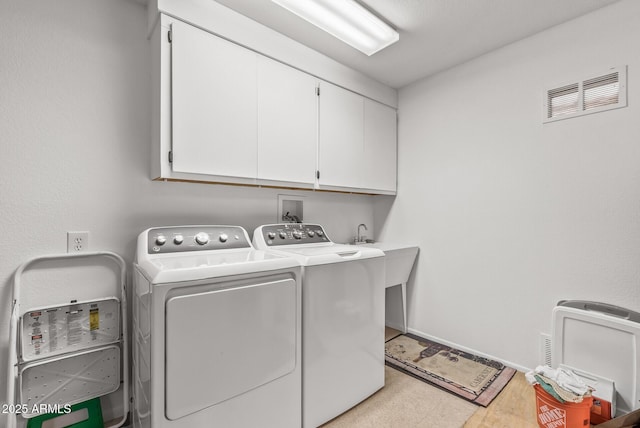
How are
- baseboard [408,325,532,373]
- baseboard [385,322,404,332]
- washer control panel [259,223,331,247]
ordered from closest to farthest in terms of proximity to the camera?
washer control panel [259,223,331,247] < baseboard [408,325,532,373] < baseboard [385,322,404,332]

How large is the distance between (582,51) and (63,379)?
12.2 feet

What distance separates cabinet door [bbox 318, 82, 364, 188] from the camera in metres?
2.37

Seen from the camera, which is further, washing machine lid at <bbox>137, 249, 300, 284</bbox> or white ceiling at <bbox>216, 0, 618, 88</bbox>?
white ceiling at <bbox>216, 0, 618, 88</bbox>

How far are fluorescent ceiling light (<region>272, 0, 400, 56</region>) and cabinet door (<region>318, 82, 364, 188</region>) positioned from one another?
0.45 metres

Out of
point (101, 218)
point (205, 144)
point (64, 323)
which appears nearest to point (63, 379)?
point (64, 323)

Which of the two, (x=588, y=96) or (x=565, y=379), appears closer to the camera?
(x=565, y=379)

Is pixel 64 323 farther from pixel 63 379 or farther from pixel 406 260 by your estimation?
pixel 406 260

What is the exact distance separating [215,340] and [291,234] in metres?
1.03

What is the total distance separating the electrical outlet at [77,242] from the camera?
1590 millimetres

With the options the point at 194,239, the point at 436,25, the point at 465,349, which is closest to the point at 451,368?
the point at 465,349

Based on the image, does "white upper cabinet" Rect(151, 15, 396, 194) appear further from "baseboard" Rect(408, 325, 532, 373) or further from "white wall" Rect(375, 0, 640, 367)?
"baseboard" Rect(408, 325, 532, 373)

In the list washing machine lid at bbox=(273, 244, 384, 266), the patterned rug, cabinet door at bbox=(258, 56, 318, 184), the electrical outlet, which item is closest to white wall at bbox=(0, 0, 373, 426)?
the electrical outlet

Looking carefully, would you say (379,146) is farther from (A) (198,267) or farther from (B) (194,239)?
(A) (198,267)

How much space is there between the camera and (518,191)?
7.16ft
